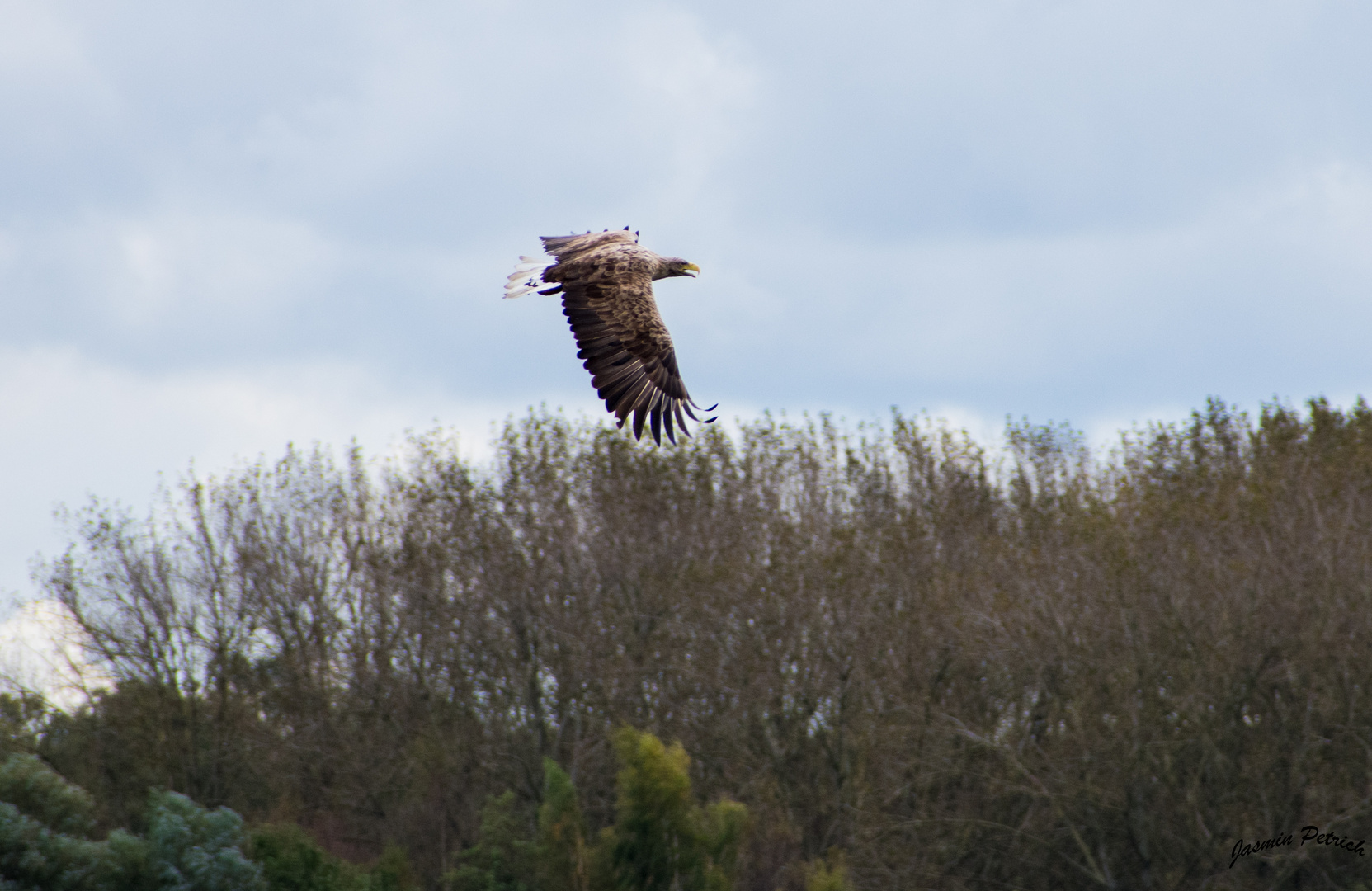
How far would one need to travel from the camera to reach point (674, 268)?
35.7ft

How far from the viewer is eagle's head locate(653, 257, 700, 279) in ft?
35.3

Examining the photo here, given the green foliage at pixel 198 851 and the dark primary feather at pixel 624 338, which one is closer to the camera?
the dark primary feather at pixel 624 338

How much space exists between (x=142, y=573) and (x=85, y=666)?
2295 millimetres

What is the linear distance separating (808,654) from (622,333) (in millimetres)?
19940

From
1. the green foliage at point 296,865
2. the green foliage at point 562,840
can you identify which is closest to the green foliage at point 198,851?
the green foliage at point 296,865

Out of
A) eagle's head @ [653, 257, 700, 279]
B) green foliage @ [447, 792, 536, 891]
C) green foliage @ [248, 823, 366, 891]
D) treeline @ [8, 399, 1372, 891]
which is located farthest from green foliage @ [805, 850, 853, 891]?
eagle's head @ [653, 257, 700, 279]

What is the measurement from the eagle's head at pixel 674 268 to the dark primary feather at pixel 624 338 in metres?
0.26

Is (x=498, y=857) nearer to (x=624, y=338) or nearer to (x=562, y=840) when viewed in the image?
(x=562, y=840)

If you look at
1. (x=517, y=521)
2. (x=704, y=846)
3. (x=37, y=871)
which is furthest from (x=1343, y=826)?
(x=37, y=871)

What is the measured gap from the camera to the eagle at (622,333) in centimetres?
989

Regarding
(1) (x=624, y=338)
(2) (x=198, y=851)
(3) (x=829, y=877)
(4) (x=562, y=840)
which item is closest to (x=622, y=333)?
(1) (x=624, y=338)

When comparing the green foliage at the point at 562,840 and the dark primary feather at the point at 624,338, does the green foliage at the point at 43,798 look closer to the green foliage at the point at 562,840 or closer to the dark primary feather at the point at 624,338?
the green foliage at the point at 562,840

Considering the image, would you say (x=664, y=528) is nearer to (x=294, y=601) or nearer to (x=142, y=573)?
(x=294, y=601)

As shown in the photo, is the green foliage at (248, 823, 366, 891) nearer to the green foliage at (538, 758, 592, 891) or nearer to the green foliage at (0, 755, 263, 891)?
the green foliage at (0, 755, 263, 891)
